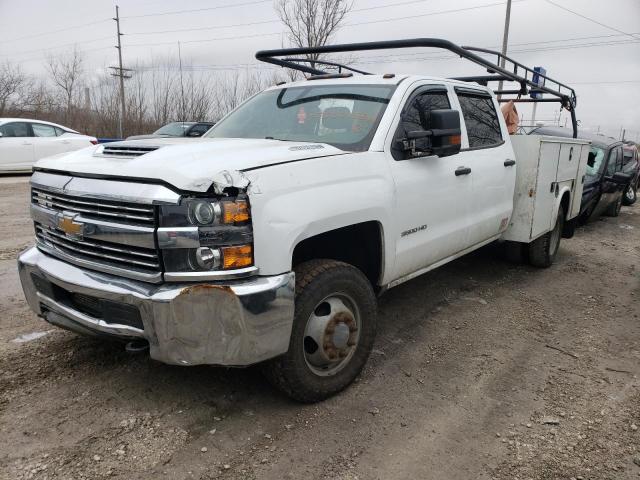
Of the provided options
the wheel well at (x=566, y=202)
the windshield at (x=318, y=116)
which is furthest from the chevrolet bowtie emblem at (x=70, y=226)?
the wheel well at (x=566, y=202)

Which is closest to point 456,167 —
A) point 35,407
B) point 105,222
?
point 105,222

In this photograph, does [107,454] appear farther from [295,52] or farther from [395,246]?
[295,52]

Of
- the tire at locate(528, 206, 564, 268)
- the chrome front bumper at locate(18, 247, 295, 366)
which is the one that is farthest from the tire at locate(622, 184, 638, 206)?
the chrome front bumper at locate(18, 247, 295, 366)

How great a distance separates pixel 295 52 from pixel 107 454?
3233 mm

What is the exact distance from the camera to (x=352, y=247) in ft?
11.3

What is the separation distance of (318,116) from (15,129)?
12624 mm

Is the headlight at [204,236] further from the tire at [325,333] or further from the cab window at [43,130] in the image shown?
the cab window at [43,130]

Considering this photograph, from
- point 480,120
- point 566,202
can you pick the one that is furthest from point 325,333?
point 566,202

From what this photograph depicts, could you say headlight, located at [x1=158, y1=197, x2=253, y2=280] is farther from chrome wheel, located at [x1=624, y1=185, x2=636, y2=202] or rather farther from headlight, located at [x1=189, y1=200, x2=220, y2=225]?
chrome wheel, located at [x1=624, y1=185, x2=636, y2=202]

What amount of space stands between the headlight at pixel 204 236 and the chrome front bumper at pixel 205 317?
0.09m

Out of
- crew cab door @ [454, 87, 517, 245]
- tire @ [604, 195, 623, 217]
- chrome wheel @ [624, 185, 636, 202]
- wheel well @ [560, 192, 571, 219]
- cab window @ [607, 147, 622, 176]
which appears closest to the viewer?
crew cab door @ [454, 87, 517, 245]

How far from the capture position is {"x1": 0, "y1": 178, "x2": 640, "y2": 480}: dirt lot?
2.54 meters

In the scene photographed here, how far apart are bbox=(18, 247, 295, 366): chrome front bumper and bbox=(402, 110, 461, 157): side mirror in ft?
4.80

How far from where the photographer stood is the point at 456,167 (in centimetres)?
409
